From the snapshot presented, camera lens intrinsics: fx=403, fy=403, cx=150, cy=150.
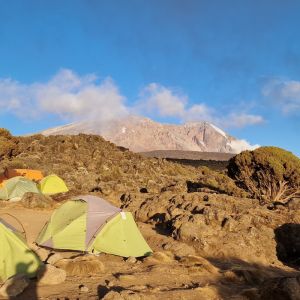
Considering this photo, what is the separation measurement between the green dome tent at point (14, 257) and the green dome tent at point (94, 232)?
2843 millimetres

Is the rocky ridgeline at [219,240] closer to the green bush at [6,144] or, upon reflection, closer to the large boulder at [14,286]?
the large boulder at [14,286]

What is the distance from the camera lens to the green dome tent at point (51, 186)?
2800 centimetres

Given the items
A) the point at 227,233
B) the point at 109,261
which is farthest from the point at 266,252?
the point at 109,261

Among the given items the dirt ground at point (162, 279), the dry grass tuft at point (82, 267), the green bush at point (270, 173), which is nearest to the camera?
the dirt ground at point (162, 279)

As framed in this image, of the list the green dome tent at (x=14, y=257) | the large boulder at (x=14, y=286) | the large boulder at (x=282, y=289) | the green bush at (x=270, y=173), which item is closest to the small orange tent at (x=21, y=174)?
the green bush at (x=270, y=173)

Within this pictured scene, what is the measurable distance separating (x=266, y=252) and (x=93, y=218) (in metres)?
6.57

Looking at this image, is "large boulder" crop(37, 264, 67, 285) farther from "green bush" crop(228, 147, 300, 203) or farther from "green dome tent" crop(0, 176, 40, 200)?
"green bush" crop(228, 147, 300, 203)

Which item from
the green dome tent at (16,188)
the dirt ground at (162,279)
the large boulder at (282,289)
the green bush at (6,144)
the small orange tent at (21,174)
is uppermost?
the green bush at (6,144)

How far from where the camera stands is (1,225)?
10430 mm

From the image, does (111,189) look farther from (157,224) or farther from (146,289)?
(146,289)

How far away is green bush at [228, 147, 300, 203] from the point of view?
2800 centimetres

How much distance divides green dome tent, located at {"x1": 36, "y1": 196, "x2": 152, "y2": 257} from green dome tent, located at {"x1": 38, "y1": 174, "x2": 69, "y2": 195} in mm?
14138

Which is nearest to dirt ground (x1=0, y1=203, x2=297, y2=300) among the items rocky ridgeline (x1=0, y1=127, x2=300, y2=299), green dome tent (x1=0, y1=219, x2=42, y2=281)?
rocky ridgeline (x1=0, y1=127, x2=300, y2=299)

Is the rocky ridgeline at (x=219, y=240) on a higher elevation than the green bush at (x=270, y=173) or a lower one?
lower
